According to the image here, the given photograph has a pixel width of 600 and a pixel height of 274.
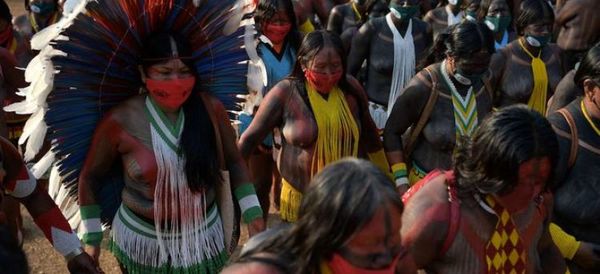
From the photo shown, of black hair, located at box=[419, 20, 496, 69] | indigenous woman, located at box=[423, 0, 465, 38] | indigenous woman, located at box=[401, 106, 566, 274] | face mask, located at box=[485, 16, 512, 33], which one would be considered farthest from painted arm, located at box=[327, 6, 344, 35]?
indigenous woman, located at box=[401, 106, 566, 274]

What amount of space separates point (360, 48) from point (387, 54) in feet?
0.70

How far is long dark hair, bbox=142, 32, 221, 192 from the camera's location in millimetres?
3789

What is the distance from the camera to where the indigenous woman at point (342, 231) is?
7.00ft

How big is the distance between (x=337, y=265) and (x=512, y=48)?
4.32 meters

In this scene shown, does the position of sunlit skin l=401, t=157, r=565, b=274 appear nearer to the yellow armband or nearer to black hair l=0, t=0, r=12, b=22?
the yellow armband

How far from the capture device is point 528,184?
9.27 ft

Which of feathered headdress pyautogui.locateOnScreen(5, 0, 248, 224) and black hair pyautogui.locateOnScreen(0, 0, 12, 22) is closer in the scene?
feathered headdress pyautogui.locateOnScreen(5, 0, 248, 224)

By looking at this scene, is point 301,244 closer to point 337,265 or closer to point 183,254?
point 337,265

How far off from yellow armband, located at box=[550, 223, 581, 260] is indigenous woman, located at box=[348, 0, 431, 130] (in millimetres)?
2966

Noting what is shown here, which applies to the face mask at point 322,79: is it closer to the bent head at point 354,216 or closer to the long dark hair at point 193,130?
the long dark hair at point 193,130

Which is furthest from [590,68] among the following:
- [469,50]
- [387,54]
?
[387,54]

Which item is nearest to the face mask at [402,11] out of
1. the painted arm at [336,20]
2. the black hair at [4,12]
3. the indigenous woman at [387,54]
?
the indigenous woman at [387,54]

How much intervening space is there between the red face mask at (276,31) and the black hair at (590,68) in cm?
263

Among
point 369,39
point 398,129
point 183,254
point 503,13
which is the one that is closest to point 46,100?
point 183,254
